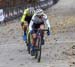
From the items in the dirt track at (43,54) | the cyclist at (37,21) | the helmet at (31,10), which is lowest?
the dirt track at (43,54)

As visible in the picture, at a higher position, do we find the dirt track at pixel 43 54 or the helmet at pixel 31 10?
the helmet at pixel 31 10

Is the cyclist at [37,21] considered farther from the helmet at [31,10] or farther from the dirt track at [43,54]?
the helmet at [31,10]

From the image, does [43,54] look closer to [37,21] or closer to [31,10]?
[31,10]

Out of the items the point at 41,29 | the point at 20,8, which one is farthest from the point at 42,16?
the point at 20,8

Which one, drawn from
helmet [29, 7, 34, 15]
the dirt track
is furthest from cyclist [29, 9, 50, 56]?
helmet [29, 7, 34, 15]

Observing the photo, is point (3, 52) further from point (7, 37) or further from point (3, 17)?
point (3, 17)

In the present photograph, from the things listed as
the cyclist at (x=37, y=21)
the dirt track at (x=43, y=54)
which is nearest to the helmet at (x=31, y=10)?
the cyclist at (x=37, y=21)

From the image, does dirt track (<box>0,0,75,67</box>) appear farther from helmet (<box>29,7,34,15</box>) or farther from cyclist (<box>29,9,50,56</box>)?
helmet (<box>29,7,34,15</box>)

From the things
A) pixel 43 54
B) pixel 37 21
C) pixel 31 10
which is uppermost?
pixel 31 10

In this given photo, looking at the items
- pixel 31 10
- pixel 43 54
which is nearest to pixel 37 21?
pixel 31 10

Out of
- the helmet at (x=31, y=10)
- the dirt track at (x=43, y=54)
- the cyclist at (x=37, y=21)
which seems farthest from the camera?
the helmet at (x=31, y=10)

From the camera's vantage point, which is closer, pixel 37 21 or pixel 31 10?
pixel 37 21

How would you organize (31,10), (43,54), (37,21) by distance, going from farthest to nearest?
(43,54)
(31,10)
(37,21)

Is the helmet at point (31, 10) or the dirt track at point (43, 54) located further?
the helmet at point (31, 10)
